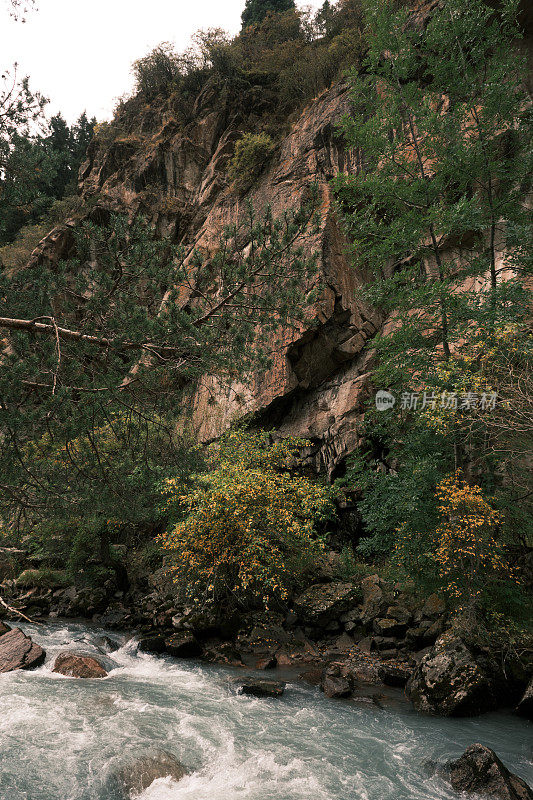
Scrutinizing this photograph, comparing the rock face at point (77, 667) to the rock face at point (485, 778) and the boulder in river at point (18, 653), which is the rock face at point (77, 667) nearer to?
the boulder in river at point (18, 653)

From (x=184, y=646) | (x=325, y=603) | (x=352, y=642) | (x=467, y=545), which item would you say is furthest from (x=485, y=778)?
(x=184, y=646)

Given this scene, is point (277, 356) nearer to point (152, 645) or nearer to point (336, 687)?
point (152, 645)

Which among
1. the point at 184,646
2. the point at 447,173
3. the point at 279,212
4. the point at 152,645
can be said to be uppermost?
the point at 279,212

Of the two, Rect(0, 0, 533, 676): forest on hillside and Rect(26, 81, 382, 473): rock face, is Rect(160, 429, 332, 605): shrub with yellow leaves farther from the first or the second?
Rect(26, 81, 382, 473): rock face

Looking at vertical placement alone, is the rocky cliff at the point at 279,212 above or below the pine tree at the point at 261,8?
below

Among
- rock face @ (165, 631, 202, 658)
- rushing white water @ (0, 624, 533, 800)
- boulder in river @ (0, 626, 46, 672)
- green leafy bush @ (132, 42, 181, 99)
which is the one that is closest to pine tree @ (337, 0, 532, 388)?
rushing white water @ (0, 624, 533, 800)

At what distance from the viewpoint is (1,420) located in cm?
461

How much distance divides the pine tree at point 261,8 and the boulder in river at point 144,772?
35.3 meters

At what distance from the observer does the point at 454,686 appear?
5.96 meters

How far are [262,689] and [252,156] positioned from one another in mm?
19162

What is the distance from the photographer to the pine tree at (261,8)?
2702 centimetres

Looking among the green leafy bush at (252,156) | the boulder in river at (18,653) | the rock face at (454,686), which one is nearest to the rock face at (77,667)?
the boulder in river at (18,653)

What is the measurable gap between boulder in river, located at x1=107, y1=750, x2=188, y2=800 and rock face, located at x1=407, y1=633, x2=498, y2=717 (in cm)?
361

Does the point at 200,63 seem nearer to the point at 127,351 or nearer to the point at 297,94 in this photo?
the point at 297,94
